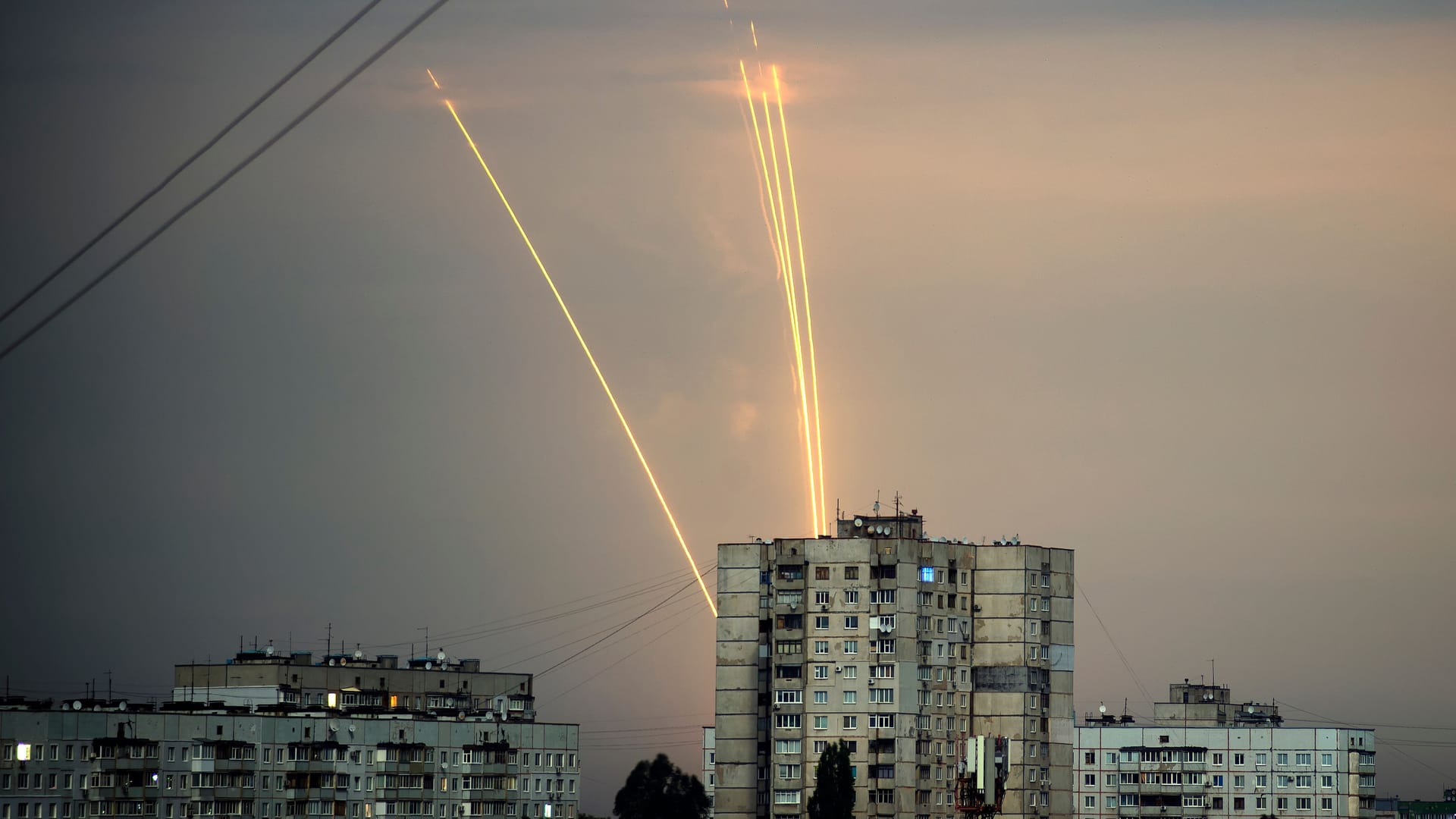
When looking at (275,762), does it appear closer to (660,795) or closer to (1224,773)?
(660,795)

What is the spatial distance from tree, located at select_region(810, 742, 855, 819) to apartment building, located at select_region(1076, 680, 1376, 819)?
54383 millimetres

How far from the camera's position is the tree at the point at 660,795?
158 meters

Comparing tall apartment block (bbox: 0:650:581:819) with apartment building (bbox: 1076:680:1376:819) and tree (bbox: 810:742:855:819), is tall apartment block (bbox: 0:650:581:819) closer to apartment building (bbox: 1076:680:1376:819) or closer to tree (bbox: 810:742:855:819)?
tree (bbox: 810:742:855:819)

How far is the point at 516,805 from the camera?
148m

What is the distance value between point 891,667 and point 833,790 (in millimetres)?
11162

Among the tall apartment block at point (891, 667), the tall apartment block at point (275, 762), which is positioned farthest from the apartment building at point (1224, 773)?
the tall apartment block at point (275, 762)

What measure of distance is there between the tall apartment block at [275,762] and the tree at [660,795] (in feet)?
22.4

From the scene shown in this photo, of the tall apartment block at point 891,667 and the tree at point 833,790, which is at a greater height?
the tall apartment block at point 891,667

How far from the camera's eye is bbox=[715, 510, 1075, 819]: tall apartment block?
142m

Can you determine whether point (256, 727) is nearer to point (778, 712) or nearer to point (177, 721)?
point (177, 721)

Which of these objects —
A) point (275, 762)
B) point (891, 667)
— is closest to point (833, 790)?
point (891, 667)

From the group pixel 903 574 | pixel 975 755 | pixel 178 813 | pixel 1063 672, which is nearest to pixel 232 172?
pixel 975 755

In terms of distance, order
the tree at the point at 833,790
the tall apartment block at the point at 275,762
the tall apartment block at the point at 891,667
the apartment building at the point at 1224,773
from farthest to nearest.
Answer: the apartment building at the point at 1224,773
the tall apartment block at the point at 891,667
the tree at the point at 833,790
the tall apartment block at the point at 275,762

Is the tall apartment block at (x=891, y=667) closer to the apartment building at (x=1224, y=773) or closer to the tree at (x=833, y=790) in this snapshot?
the tree at (x=833, y=790)
